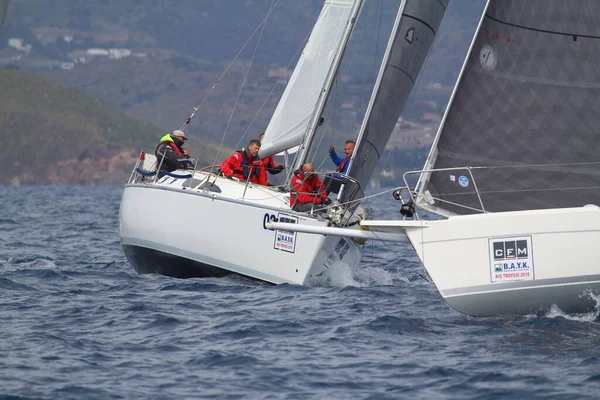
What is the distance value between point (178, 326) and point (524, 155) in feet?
11.6

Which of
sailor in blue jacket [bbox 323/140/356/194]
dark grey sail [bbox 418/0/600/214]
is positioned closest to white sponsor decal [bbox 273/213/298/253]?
sailor in blue jacket [bbox 323/140/356/194]

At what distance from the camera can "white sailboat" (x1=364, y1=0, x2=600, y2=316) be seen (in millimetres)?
9406

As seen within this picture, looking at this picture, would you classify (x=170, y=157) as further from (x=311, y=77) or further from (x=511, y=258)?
(x=511, y=258)

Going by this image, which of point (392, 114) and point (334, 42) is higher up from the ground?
point (334, 42)

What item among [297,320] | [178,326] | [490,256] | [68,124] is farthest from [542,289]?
[68,124]

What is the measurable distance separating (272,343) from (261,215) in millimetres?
3065

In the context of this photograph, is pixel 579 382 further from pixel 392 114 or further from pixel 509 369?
pixel 392 114

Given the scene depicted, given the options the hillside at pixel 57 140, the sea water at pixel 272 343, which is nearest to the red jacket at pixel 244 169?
the sea water at pixel 272 343

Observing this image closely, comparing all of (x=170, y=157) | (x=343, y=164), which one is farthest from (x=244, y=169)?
(x=343, y=164)

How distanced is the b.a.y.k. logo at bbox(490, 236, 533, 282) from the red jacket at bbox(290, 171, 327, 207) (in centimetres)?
314

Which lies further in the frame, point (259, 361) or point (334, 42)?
point (334, 42)

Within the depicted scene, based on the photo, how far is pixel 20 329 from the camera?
975cm

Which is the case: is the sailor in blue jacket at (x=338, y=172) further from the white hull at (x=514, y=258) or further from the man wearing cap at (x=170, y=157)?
the white hull at (x=514, y=258)

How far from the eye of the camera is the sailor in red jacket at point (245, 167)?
1348cm
